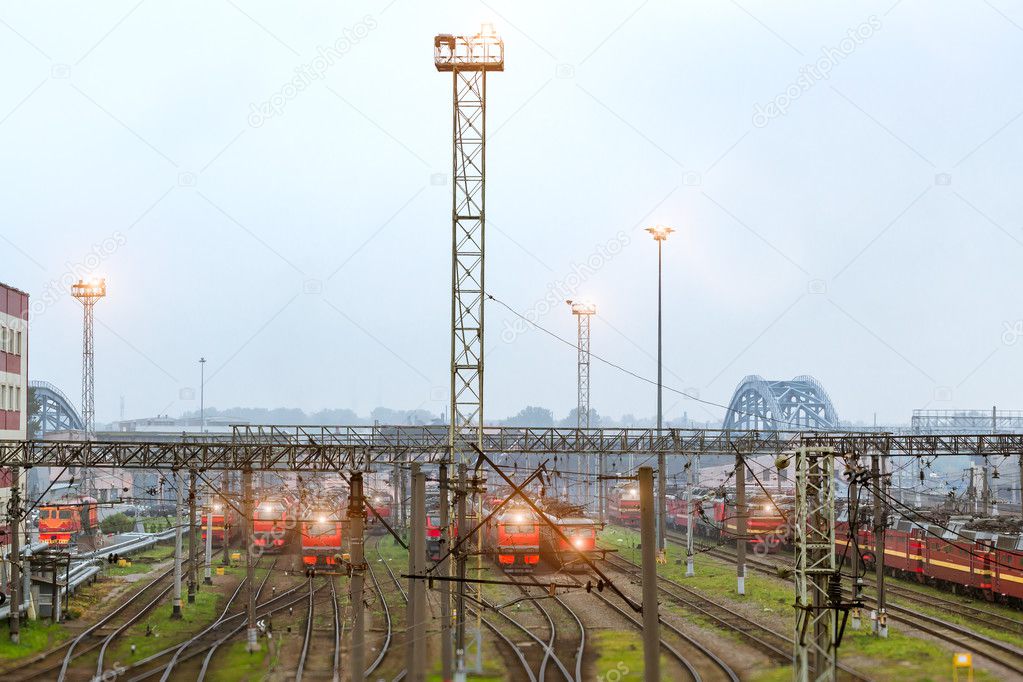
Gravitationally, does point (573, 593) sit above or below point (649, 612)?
below

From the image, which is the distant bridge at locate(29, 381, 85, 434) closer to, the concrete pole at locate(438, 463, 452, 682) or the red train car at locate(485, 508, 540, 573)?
the red train car at locate(485, 508, 540, 573)

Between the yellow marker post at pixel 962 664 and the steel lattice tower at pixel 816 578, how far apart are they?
4124 mm

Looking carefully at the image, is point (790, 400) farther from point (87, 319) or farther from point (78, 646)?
point (78, 646)

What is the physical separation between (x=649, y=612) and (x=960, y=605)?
31.4m

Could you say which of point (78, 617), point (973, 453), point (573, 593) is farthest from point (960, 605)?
point (78, 617)

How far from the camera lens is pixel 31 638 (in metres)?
34.3

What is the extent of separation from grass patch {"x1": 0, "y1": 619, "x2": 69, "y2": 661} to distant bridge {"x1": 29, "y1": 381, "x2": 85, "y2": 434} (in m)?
93.2

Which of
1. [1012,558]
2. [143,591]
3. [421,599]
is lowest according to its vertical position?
[143,591]

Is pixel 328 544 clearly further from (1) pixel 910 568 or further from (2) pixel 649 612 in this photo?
(2) pixel 649 612

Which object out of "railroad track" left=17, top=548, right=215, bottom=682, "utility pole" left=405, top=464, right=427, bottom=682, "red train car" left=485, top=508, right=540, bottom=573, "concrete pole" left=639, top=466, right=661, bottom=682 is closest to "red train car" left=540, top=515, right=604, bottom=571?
"red train car" left=485, top=508, right=540, bottom=573

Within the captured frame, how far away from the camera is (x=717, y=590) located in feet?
149

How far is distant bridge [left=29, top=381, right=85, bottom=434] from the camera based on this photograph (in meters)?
125

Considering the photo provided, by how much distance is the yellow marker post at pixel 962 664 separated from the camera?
2439 centimetres

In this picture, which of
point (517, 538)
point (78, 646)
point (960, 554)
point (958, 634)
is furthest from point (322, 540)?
point (958, 634)
